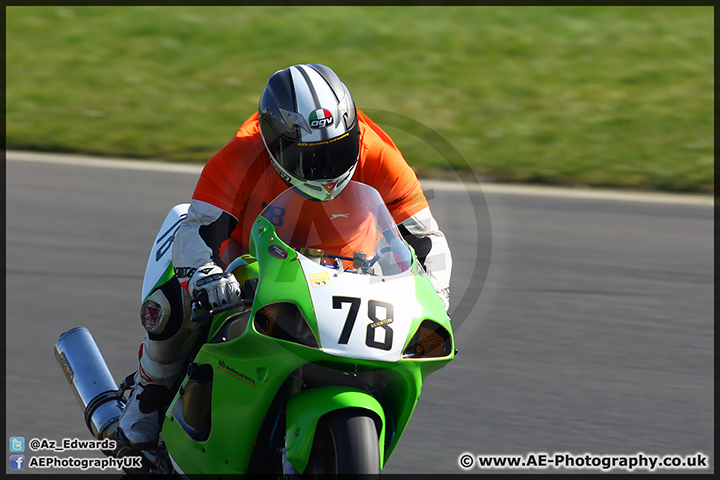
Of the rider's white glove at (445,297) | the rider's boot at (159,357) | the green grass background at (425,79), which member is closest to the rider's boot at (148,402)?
the rider's boot at (159,357)

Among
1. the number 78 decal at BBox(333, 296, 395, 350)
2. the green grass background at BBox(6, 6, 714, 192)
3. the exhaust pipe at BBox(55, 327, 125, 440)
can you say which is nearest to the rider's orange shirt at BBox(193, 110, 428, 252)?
the number 78 decal at BBox(333, 296, 395, 350)

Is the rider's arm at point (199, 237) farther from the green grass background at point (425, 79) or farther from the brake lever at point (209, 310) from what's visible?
the green grass background at point (425, 79)

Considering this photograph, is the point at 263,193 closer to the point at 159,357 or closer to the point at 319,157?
the point at 319,157

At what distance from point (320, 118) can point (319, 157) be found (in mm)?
135

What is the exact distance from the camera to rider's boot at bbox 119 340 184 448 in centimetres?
399

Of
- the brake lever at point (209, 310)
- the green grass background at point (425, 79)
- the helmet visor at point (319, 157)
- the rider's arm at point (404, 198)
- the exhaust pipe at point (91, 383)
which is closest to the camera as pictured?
the brake lever at point (209, 310)

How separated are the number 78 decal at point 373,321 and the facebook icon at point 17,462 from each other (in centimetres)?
209

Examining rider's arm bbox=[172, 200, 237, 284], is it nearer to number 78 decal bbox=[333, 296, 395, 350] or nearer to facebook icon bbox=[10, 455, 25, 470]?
number 78 decal bbox=[333, 296, 395, 350]

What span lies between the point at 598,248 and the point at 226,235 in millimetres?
4559

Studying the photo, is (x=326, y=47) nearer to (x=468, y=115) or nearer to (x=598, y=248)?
(x=468, y=115)

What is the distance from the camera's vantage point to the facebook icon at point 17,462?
14.4ft

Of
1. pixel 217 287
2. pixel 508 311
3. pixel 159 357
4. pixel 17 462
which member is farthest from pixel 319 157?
pixel 508 311

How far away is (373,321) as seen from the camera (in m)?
3.03

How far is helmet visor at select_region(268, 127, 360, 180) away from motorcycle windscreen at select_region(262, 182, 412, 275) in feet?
0.39
